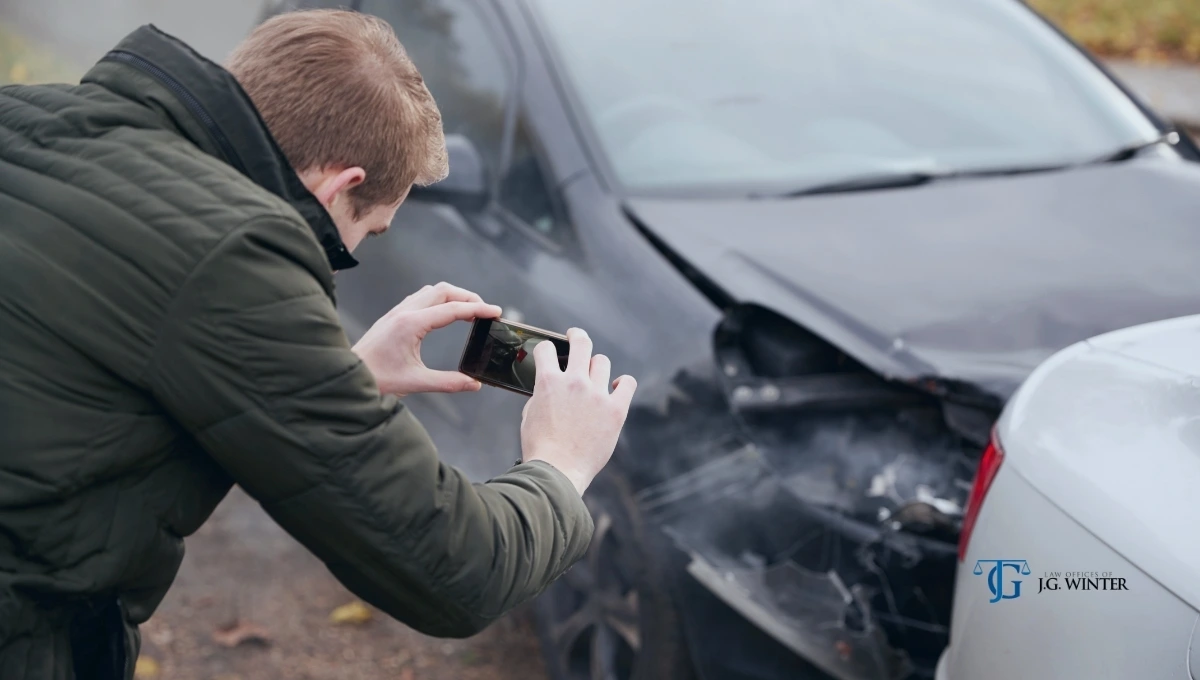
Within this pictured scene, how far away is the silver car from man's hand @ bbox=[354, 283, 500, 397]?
83cm

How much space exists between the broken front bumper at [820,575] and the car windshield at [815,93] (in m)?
0.86

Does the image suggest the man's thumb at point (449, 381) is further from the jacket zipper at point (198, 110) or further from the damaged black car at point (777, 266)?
the damaged black car at point (777, 266)

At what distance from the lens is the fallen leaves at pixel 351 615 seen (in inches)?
134

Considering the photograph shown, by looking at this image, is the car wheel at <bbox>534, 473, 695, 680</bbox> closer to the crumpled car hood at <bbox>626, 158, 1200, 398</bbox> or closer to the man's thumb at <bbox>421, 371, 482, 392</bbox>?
the crumpled car hood at <bbox>626, 158, 1200, 398</bbox>

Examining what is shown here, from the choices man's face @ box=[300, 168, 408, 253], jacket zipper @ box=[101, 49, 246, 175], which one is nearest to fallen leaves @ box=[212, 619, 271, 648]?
man's face @ box=[300, 168, 408, 253]

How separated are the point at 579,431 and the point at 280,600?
7.45 ft

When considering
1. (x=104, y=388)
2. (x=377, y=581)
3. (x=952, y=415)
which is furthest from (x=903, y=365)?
(x=104, y=388)

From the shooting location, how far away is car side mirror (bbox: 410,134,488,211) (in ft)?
9.87

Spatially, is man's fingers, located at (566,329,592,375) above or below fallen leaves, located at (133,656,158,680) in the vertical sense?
above

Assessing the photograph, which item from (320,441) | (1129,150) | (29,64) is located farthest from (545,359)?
(29,64)

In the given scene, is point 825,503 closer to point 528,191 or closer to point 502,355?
point 502,355

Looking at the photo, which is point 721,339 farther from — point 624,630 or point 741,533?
point 624,630

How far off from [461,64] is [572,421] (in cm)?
213

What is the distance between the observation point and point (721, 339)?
2561mm
